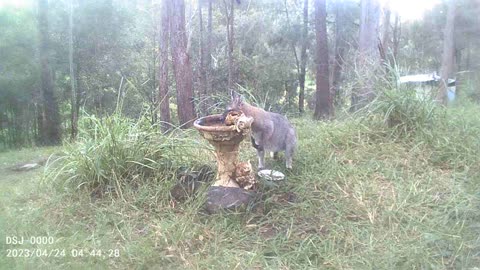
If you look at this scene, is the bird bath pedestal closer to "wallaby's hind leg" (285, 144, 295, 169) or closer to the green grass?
the green grass

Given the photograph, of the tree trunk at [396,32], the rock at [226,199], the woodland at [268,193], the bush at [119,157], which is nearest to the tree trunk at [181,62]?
the woodland at [268,193]

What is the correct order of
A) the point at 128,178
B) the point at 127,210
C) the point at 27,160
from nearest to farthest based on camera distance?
1. the point at 127,210
2. the point at 128,178
3. the point at 27,160

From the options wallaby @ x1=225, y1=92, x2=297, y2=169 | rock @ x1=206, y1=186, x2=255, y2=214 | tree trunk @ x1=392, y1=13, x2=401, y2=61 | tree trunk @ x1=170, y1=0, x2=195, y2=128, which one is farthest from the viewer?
tree trunk @ x1=392, y1=13, x2=401, y2=61

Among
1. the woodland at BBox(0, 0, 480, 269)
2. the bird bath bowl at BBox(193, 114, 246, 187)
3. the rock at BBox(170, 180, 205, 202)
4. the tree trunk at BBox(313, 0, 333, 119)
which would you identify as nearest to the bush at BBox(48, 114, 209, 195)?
the woodland at BBox(0, 0, 480, 269)

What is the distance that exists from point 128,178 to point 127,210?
407 mm

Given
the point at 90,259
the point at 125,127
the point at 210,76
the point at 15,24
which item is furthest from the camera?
the point at 210,76

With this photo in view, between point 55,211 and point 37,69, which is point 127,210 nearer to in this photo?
point 55,211

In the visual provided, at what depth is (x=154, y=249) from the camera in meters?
2.87

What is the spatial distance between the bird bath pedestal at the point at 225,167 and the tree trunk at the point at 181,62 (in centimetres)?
320

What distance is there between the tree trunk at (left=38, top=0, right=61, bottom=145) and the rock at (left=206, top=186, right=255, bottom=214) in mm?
7788

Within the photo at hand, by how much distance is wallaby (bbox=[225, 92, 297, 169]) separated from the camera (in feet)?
11.9

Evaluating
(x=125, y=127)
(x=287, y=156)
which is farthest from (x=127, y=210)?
(x=287, y=156)

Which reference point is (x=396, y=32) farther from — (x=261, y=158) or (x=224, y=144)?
(x=224, y=144)

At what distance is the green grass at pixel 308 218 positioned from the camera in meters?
2.75
